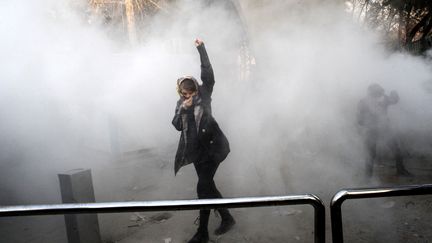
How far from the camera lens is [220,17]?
6.88 m

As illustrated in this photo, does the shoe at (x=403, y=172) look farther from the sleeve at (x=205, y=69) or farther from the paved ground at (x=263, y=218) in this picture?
the sleeve at (x=205, y=69)

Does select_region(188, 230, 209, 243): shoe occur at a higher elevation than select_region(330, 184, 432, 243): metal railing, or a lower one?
lower

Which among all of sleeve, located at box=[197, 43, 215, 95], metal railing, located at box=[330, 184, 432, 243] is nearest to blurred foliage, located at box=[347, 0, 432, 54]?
sleeve, located at box=[197, 43, 215, 95]

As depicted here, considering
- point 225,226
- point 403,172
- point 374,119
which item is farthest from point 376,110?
point 225,226

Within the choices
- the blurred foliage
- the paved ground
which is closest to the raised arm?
the paved ground

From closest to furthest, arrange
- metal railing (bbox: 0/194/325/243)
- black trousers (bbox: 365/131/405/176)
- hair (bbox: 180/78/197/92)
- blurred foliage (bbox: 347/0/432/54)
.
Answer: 1. metal railing (bbox: 0/194/325/243)
2. hair (bbox: 180/78/197/92)
3. black trousers (bbox: 365/131/405/176)
4. blurred foliage (bbox: 347/0/432/54)

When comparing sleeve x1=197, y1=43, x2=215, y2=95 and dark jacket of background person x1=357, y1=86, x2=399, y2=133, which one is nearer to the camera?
sleeve x1=197, y1=43, x2=215, y2=95

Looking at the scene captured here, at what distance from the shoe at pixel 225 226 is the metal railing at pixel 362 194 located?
1961mm

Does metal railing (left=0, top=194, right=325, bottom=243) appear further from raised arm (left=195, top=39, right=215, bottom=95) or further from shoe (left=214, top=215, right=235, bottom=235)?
shoe (left=214, top=215, right=235, bottom=235)

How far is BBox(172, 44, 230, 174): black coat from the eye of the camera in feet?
9.80

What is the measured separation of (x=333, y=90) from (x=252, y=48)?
82.9 inches

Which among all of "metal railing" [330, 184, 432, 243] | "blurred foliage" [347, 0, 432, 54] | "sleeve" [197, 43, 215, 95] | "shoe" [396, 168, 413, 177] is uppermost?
"blurred foliage" [347, 0, 432, 54]

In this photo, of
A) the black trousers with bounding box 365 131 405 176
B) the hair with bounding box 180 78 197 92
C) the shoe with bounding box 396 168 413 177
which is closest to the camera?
the hair with bounding box 180 78 197 92

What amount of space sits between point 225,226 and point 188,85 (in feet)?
4.95
